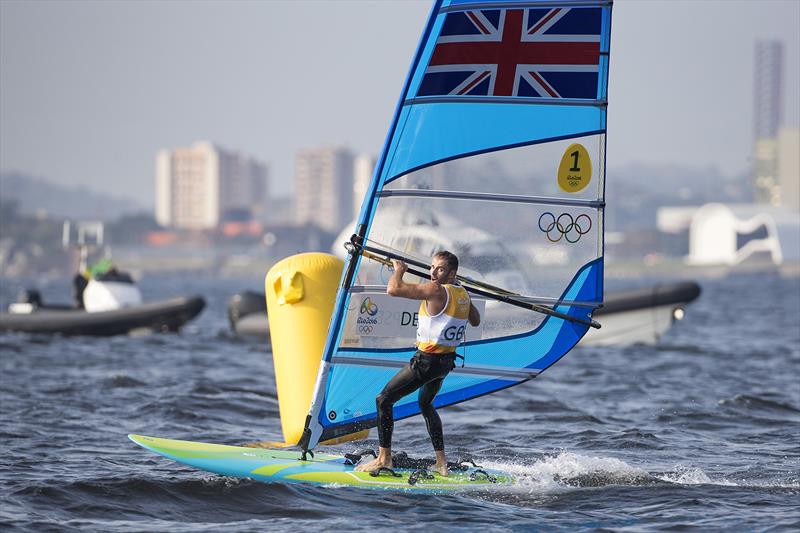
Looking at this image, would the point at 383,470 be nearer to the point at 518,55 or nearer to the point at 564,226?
the point at 564,226

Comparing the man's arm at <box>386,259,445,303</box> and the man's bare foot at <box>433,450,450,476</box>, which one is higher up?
the man's arm at <box>386,259,445,303</box>

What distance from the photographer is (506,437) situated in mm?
12586

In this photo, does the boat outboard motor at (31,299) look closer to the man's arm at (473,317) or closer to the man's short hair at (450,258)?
the man's arm at (473,317)

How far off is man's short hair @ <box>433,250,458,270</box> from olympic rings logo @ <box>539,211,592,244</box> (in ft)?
3.31

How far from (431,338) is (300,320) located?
1.65 m

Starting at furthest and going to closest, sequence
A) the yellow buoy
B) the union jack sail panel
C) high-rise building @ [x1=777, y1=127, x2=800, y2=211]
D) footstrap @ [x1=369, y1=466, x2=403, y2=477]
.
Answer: high-rise building @ [x1=777, y1=127, x2=800, y2=211]
the yellow buoy
footstrap @ [x1=369, y1=466, x2=403, y2=477]
the union jack sail panel

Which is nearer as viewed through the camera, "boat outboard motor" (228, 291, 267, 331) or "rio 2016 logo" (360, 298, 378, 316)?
"rio 2016 logo" (360, 298, 378, 316)

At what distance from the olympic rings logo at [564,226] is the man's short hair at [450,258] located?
3.31ft

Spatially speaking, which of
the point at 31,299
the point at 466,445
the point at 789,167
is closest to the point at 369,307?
the point at 466,445

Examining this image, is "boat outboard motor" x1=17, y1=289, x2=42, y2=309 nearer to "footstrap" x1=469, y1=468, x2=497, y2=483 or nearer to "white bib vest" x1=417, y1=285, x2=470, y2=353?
"footstrap" x1=469, y1=468, x2=497, y2=483

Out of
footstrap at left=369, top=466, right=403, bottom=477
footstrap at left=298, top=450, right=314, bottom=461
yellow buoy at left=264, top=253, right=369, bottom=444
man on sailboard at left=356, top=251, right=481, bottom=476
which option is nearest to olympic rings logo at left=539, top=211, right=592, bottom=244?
man on sailboard at left=356, top=251, right=481, bottom=476

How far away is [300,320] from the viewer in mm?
10109

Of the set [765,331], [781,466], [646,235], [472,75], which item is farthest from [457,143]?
[646,235]

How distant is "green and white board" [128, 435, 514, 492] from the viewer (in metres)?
9.12
